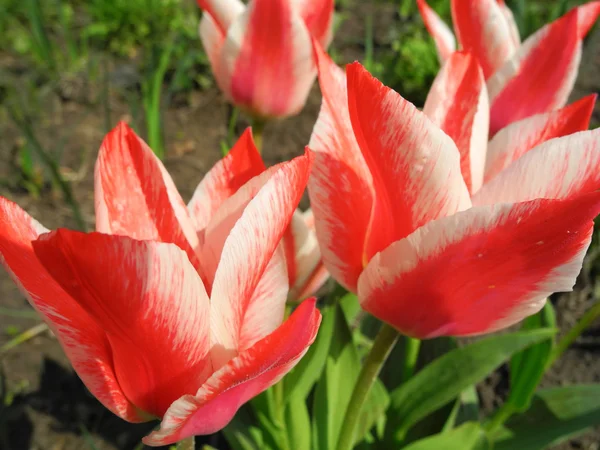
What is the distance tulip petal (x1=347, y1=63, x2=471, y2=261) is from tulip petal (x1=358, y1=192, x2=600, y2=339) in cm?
3

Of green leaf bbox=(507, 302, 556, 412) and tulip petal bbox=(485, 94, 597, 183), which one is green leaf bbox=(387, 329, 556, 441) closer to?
green leaf bbox=(507, 302, 556, 412)

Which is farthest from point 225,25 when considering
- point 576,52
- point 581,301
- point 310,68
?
point 581,301

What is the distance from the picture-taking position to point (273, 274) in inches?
18.2

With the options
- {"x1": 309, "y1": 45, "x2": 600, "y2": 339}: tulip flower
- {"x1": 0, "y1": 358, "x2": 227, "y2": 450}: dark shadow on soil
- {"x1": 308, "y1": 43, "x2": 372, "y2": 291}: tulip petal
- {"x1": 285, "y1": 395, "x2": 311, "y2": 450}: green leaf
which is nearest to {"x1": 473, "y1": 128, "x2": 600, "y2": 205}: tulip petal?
{"x1": 309, "y1": 45, "x2": 600, "y2": 339}: tulip flower

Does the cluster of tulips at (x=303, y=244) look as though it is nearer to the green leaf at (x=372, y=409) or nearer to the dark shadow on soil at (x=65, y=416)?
the green leaf at (x=372, y=409)

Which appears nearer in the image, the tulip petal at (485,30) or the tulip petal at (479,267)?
the tulip petal at (479,267)

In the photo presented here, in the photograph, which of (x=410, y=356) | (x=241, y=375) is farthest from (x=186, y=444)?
(x=410, y=356)

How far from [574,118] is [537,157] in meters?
0.13

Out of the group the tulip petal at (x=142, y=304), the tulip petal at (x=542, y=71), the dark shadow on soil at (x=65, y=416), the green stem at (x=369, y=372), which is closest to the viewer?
the tulip petal at (x=142, y=304)

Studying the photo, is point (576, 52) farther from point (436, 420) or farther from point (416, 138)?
point (436, 420)

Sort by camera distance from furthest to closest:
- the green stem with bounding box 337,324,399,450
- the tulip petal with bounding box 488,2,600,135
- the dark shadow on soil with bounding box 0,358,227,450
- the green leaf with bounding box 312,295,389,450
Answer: the dark shadow on soil with bounding box 0,358,227,450 < the green leaf with bounding box 312,295,389,450 < the tulip petal with bounding box 488,2,600,135 < the green stem with bounding box 337,324,399,450

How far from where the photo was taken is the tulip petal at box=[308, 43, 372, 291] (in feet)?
1.62

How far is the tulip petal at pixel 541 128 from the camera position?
53cm

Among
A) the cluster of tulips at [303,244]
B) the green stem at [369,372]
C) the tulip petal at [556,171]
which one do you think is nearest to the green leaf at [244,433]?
the green stem at [369,372]
